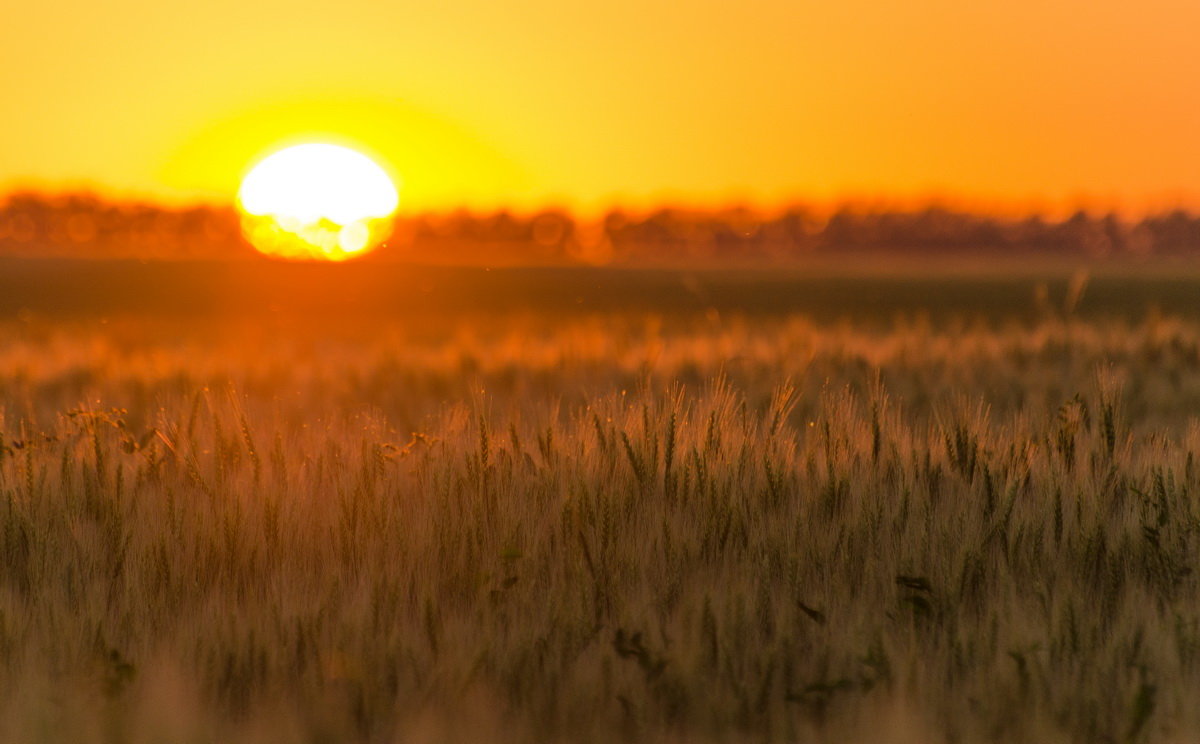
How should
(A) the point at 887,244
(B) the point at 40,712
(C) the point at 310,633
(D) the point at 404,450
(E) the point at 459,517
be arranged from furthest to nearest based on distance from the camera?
1. (A) the point at 887,244
2. (D) the point at 404,450
3. (E) the point at 459,517
4. (C) the point at 310,633
5. (B) the point at 40,712

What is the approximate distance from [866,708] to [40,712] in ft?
5.21

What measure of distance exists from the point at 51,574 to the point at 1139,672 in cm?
262

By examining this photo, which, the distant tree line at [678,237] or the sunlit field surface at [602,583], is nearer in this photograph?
the sunlit field surface at [602,583]

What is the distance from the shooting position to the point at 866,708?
238 centimetres

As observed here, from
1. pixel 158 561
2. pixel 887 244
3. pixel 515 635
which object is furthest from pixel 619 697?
pixel 887 244

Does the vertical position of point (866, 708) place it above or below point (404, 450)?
below

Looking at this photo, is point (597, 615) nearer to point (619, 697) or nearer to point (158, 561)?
point (619, 697)

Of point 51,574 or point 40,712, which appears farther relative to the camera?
point 51,574

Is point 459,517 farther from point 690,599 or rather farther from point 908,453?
point 908,453

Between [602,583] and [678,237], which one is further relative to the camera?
[678,237]

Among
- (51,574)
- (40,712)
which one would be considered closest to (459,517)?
(51,574)

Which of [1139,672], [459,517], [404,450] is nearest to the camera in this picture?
[1139,672]

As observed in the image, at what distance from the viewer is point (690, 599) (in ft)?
9.22

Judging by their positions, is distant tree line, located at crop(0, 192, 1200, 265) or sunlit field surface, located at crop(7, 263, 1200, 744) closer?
sunlit field surface, located at crop(7, 263, 1200, 744)
